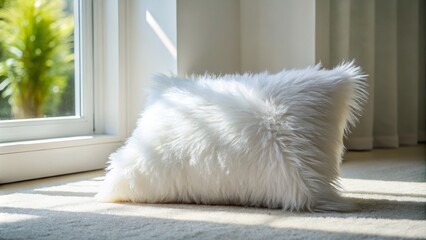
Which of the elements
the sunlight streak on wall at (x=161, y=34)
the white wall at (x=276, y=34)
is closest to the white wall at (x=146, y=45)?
the sunlight streak on wall at (x=161, y=34)

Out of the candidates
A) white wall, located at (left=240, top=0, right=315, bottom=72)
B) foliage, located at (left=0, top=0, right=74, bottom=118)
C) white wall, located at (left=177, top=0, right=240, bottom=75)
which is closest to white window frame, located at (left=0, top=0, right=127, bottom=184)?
foliage, located at (left=0, top=0, right=74, bottom=118)

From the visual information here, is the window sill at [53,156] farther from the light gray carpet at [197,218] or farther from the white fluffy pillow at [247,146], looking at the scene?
the white fluffy pillow at [247,146]

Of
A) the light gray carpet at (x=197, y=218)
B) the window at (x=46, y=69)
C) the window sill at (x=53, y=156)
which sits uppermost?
the window at (x=46, y=69)

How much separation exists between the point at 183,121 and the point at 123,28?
33.5 inches

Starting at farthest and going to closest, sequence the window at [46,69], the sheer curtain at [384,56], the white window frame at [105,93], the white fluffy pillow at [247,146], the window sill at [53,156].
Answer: the sheer curtain at [384,56]
the white window frame at [105,93]
the window at [46,69]
the window sill at [53,156]
the white fluffy pillow at [247,146]

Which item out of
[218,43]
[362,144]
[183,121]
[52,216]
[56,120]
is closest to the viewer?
[52,216]

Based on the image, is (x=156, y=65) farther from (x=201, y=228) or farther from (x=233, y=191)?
(x=201, y=228)

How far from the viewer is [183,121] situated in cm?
Answer: 150

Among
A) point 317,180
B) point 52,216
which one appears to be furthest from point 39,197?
point 317,180

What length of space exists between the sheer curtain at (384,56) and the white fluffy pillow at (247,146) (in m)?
0.97

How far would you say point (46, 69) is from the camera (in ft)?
6.91

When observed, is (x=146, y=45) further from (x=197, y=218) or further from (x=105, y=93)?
(x=197, y=218)

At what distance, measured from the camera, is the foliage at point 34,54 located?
199 centimetres

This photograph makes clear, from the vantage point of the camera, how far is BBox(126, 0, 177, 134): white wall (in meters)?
2.16
